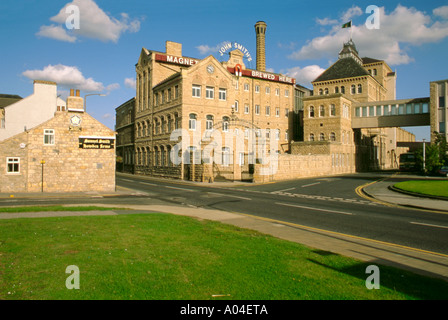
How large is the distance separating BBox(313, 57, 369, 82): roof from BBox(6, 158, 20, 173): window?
205ft

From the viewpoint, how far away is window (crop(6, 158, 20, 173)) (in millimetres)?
23812

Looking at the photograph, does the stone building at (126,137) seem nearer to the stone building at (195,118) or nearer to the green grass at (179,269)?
the stone building at (195,118)

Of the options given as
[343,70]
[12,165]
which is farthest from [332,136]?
[12,165]

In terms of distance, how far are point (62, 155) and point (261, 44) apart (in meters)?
51.0

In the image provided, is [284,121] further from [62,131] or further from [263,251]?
[263,251]

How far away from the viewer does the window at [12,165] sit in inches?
938

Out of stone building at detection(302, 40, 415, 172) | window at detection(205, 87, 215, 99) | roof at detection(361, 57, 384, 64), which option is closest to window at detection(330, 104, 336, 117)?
stone building at detection(302, 40, 415, 172)

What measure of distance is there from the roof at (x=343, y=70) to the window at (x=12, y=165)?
6249 cm

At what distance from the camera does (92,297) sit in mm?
4645

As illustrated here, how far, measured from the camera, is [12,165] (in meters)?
24.0

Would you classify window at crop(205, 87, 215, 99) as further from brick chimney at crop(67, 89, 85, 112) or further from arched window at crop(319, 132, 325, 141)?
arched window at crop(319, 132, 325, 141)

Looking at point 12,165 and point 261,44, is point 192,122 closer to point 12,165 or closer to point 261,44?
point 12,165
